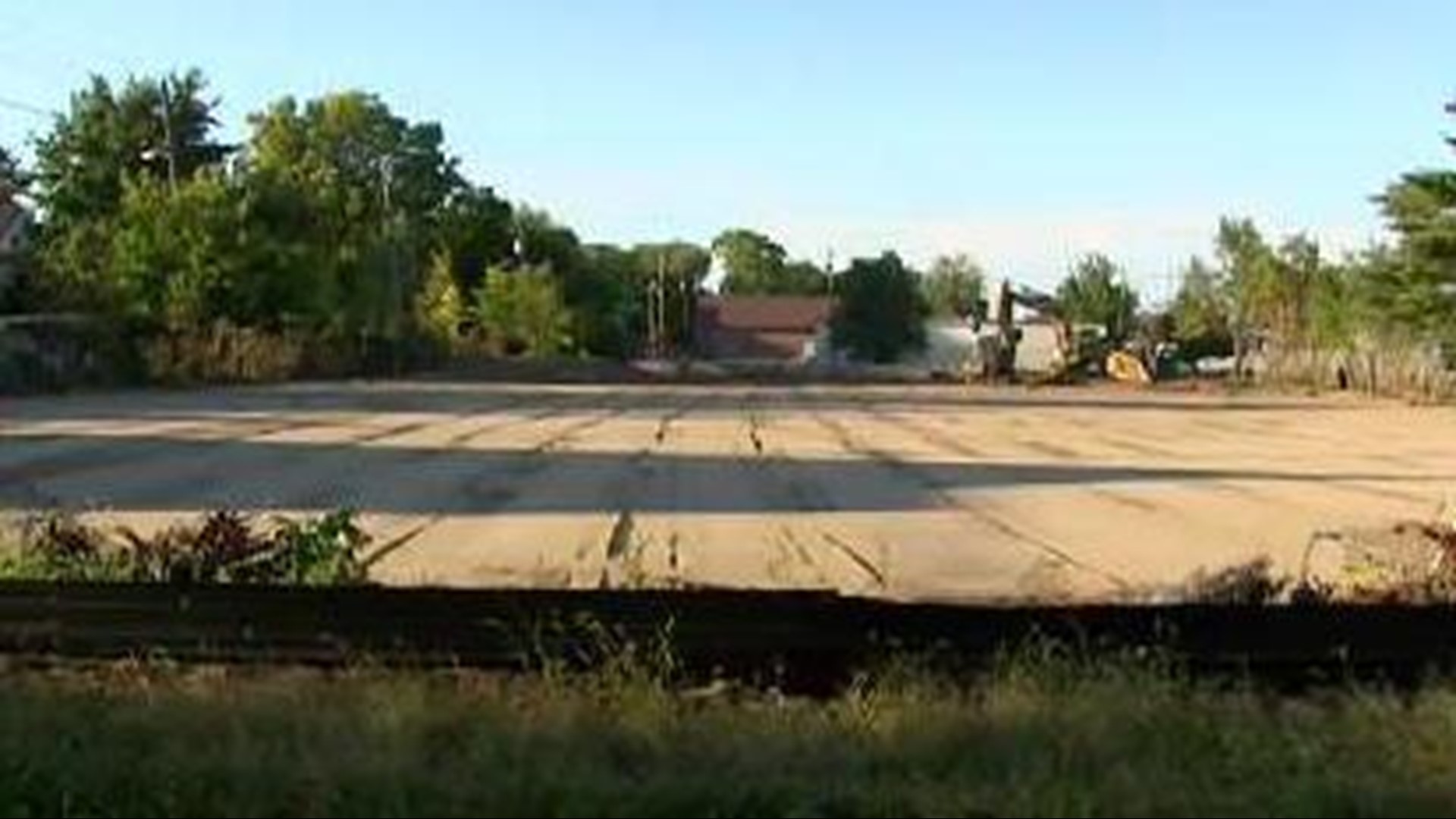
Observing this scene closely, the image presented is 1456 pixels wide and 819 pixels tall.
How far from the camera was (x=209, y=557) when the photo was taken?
13.3 meters

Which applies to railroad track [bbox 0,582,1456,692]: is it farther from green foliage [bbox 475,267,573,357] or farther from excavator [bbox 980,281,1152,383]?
green foliage [bbox 475,267,573,357]

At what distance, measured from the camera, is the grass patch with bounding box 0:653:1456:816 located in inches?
336

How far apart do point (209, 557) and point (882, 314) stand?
147462 millimetres

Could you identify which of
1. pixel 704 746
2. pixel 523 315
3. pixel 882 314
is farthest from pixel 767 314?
pixel 704 746

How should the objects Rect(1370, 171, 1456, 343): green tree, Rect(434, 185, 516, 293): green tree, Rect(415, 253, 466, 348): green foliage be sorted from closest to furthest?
Rect(1370, 171, 1456, 343): green tree, Rect(415, 253, 466, 348): green foliage, Rect(434, 185, 516, 293): green tree

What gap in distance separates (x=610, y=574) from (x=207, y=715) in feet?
23.3

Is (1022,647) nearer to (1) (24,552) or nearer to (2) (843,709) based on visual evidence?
(2) (843,709)

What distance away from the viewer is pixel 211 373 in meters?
76.8

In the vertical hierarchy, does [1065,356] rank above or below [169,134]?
below

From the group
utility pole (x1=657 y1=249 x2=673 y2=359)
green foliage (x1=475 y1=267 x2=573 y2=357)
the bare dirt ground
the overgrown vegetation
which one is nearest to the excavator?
green foliage (x1=475 y1=267 x2=573 y2=357)

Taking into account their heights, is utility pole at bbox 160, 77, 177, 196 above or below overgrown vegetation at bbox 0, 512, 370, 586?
above

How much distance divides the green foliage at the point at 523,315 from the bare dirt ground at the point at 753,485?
76.7 meters

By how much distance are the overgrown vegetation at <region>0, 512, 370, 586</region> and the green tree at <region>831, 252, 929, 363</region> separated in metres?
145

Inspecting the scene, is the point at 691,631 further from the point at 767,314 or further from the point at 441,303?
the point at 767,314
